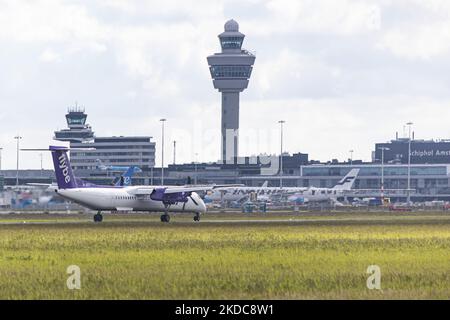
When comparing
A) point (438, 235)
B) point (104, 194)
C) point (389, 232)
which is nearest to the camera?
point (438, 235)

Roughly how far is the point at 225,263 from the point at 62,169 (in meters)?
64.0

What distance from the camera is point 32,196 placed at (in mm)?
136875

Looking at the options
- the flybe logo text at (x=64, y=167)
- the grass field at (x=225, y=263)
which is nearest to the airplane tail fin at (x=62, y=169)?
the flybe logo text at (x=64, y=167)

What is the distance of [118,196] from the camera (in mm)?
124312

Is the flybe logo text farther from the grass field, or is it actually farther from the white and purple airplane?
the grass field

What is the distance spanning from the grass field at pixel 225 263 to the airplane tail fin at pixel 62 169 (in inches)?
1134

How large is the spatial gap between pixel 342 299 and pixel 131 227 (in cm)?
5888

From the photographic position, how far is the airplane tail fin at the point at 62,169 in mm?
118688

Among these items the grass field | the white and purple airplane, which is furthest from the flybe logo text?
the grass field

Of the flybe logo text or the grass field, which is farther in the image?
the flybe logo text

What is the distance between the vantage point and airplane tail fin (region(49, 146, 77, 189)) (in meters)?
119

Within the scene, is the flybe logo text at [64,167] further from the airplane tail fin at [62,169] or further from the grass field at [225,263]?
the grass field at [225,263]
